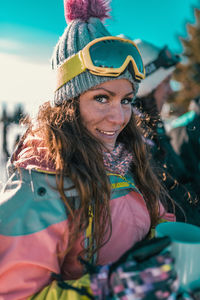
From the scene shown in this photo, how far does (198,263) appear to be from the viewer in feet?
3.06

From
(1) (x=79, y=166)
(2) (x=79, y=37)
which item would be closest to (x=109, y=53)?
(2) (x=79, y=37)

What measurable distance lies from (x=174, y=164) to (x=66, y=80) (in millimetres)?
2127

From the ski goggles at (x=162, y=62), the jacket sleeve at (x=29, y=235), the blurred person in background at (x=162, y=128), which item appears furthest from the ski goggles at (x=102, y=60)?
the ski goggles at (x=162, y=62)

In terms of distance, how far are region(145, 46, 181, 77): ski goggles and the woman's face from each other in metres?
2.25

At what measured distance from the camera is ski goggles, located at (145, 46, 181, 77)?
12.1 feet

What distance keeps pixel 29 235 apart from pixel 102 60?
117 centimetres

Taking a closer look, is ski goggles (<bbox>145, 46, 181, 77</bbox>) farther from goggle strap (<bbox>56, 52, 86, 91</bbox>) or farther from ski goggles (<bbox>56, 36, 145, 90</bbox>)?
goggle strap (<bbox>56, 52, 86, 91</bbox>)

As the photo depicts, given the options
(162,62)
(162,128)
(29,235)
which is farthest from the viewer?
(162,62)

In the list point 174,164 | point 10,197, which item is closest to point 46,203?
point 10,197

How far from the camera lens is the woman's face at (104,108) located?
61.6 inches

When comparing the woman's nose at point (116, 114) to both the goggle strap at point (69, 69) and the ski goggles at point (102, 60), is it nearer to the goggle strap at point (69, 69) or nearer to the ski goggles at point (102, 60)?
the ski goggles at point (102, 60)

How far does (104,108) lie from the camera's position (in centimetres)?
156

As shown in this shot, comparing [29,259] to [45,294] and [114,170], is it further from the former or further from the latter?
[114,170]

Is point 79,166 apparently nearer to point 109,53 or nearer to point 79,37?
point 109,53
